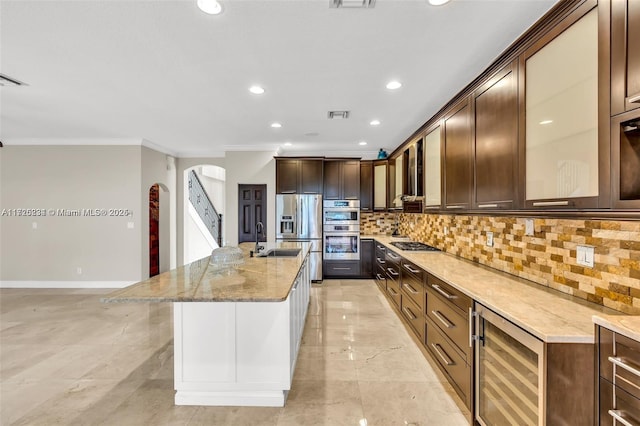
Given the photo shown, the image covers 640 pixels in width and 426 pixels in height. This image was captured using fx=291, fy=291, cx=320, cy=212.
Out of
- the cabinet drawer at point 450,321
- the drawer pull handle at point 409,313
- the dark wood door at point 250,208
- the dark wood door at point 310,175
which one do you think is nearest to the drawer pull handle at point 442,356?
the cabinet drawer at point 450,321

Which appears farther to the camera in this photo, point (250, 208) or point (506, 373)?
point (250, 208)

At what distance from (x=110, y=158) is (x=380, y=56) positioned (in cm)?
530

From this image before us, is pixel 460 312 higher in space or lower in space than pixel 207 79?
lower

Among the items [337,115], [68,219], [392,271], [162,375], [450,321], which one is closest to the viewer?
[450,321]

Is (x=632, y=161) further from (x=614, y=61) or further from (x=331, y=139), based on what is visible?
(x=331, y=139)

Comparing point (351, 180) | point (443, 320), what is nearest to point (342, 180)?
point (351, 180)

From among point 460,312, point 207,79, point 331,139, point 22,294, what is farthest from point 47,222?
point 460,312

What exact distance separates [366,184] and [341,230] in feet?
3.78

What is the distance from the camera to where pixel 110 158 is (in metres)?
5.35

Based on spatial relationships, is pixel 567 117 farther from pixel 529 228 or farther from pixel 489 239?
pixel 489 239

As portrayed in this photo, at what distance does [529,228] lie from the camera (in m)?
2.18

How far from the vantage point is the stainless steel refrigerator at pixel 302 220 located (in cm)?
572

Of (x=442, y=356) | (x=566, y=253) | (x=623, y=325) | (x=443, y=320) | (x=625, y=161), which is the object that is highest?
(x=625, y=161)

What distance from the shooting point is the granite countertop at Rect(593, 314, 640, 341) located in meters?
1.00
